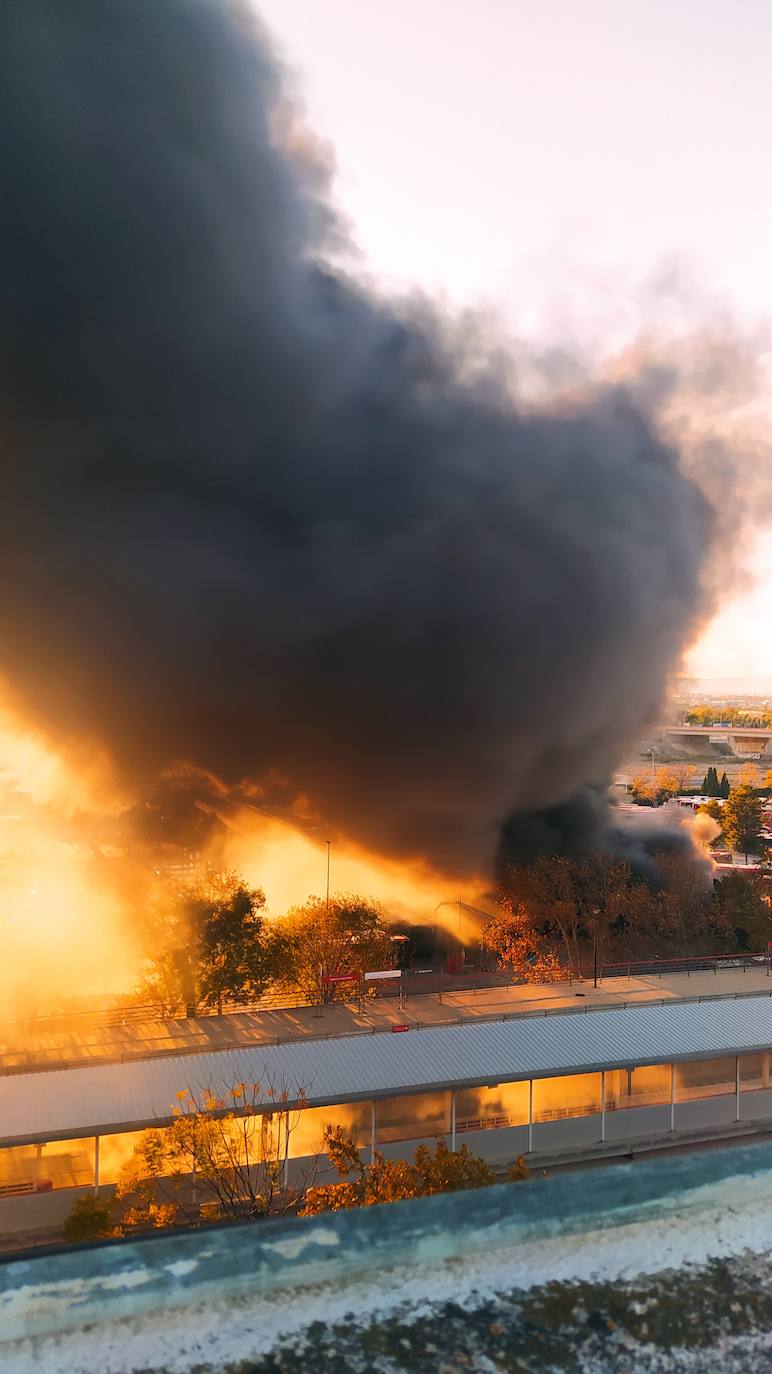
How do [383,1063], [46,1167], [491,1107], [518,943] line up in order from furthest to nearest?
[518,943] → [491,1107] → [383,1063] → [46,1167]

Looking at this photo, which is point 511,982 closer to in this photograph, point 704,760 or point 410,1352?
point 410,1352

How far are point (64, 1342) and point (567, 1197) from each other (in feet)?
3.68

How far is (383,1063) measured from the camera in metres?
19.8

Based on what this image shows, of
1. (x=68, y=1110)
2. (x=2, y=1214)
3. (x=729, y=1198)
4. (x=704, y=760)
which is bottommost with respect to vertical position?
(x=2, y=1214)

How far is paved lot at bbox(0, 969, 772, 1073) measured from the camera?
22062 millimetres

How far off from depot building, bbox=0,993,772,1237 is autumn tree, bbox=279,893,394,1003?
28.8 ft

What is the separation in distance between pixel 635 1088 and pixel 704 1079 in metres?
2.30

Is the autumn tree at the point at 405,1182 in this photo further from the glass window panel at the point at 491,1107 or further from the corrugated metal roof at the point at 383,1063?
the glass window panel at the point at 491,1107

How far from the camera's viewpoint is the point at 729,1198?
7.96ft

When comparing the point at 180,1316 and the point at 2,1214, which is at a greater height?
the point at 180,1316

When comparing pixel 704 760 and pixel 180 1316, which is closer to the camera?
pixel 180 1316

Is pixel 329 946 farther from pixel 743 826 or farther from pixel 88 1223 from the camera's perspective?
pixel 743 826

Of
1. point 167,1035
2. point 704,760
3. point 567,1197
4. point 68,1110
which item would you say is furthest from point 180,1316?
point 704,760

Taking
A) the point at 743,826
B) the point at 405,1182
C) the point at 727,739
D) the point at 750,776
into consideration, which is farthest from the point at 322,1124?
the point at 727,739
